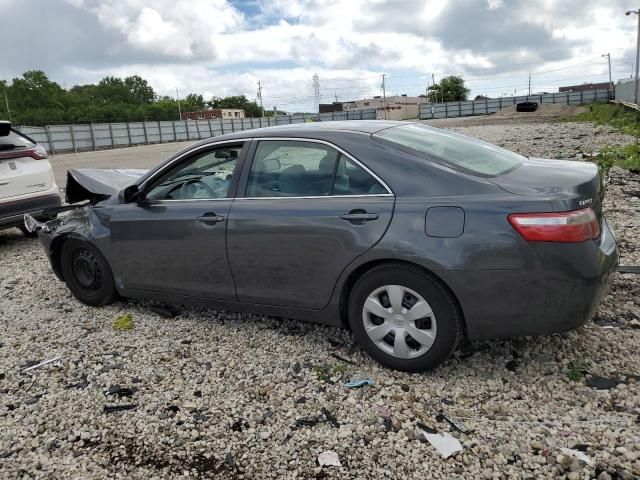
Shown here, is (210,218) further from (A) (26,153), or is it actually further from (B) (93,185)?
(A) (26,153)

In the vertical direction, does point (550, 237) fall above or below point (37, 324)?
above

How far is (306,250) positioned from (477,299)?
1.12 meters

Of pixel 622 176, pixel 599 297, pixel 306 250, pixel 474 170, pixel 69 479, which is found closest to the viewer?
pixel 69 479

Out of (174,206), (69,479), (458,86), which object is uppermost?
(458,86)

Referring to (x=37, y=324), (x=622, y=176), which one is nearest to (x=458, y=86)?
(x=622, y=176)

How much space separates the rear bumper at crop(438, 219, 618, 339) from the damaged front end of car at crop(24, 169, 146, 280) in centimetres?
286

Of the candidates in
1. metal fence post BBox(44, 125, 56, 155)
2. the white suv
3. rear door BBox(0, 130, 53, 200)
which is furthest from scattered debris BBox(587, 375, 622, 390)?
metal fence post BBox(44, 125, 56, 155)

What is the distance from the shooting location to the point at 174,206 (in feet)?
13.6

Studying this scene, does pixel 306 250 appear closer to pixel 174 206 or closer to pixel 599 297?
pixel 174 206

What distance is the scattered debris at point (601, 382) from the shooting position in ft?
10.2

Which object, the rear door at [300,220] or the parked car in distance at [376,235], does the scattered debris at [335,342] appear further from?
the rear door at [300,220]

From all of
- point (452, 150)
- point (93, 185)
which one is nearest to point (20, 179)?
point (93, 185)

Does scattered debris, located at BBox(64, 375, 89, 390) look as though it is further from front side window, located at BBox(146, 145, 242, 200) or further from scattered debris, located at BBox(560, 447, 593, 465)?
scattered debris, located at BBox(560, 447, 593, 465)

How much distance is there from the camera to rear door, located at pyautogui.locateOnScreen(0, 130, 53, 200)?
681cm
